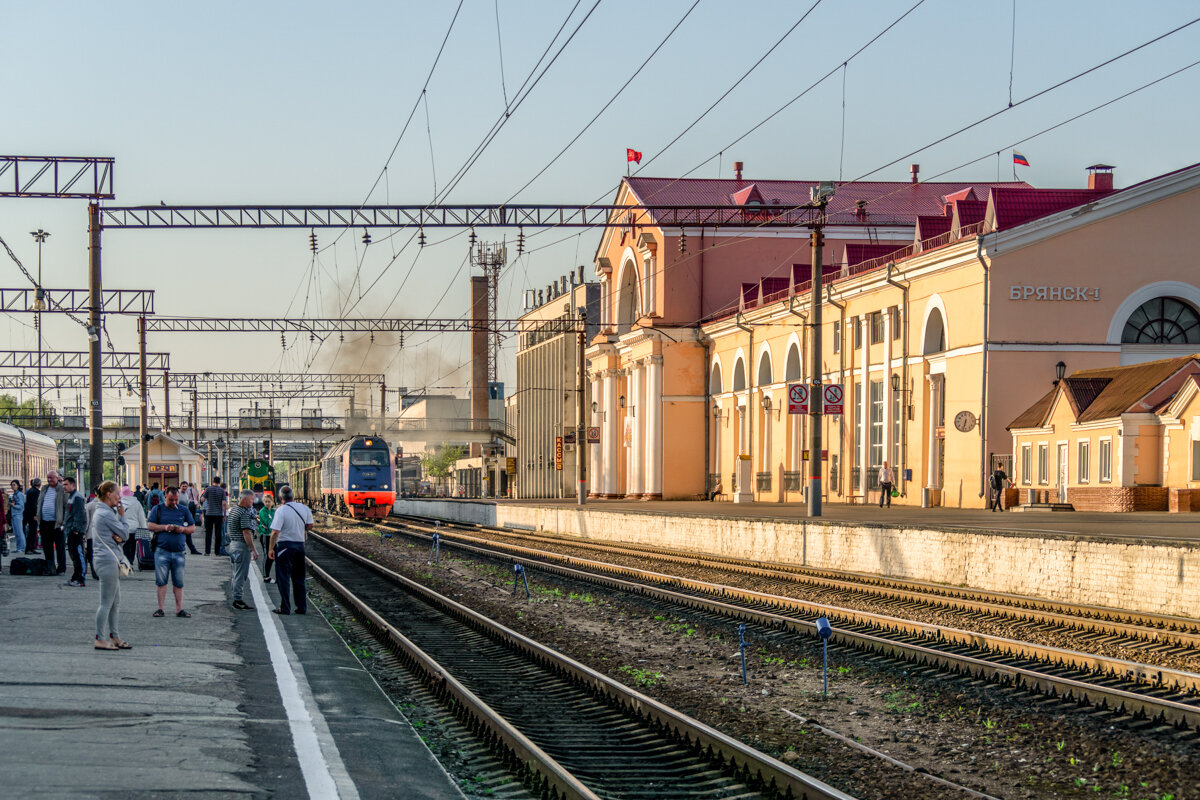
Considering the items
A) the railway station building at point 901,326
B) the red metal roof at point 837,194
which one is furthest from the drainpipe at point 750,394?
the red metal roof at point 837,194

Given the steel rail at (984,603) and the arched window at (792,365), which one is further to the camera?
the arched window at (792,365)

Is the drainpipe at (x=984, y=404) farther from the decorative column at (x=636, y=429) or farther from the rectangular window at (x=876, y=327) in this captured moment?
the decorative column at (x=636, y=429)

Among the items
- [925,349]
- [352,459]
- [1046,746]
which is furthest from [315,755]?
[352,459]

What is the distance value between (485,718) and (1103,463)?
2842 cm

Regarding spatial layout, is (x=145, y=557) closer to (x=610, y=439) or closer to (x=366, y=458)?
(x=366, y=458)

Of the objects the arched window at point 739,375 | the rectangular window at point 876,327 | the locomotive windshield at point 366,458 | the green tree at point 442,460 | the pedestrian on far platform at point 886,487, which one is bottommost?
the green tree at point 442,460

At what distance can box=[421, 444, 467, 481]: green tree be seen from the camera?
470 feet

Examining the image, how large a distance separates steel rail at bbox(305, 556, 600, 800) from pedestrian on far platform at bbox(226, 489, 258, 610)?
1988 millimetres

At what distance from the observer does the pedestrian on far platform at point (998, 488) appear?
38469 millimetres

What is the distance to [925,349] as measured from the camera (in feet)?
145

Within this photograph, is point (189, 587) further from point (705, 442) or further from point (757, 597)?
point (705, 442)

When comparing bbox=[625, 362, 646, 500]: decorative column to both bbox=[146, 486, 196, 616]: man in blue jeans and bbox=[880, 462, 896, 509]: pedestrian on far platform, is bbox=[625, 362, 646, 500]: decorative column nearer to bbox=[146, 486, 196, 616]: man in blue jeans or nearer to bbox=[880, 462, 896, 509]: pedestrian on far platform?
bbox=[880, 462, 896, 509]: pedestrian on far platform

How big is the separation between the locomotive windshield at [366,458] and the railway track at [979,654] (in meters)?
39.4

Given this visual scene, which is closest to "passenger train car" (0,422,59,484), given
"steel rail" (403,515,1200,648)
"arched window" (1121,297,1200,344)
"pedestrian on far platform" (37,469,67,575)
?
"pedestrian on far platform" (37,469,67,575)
